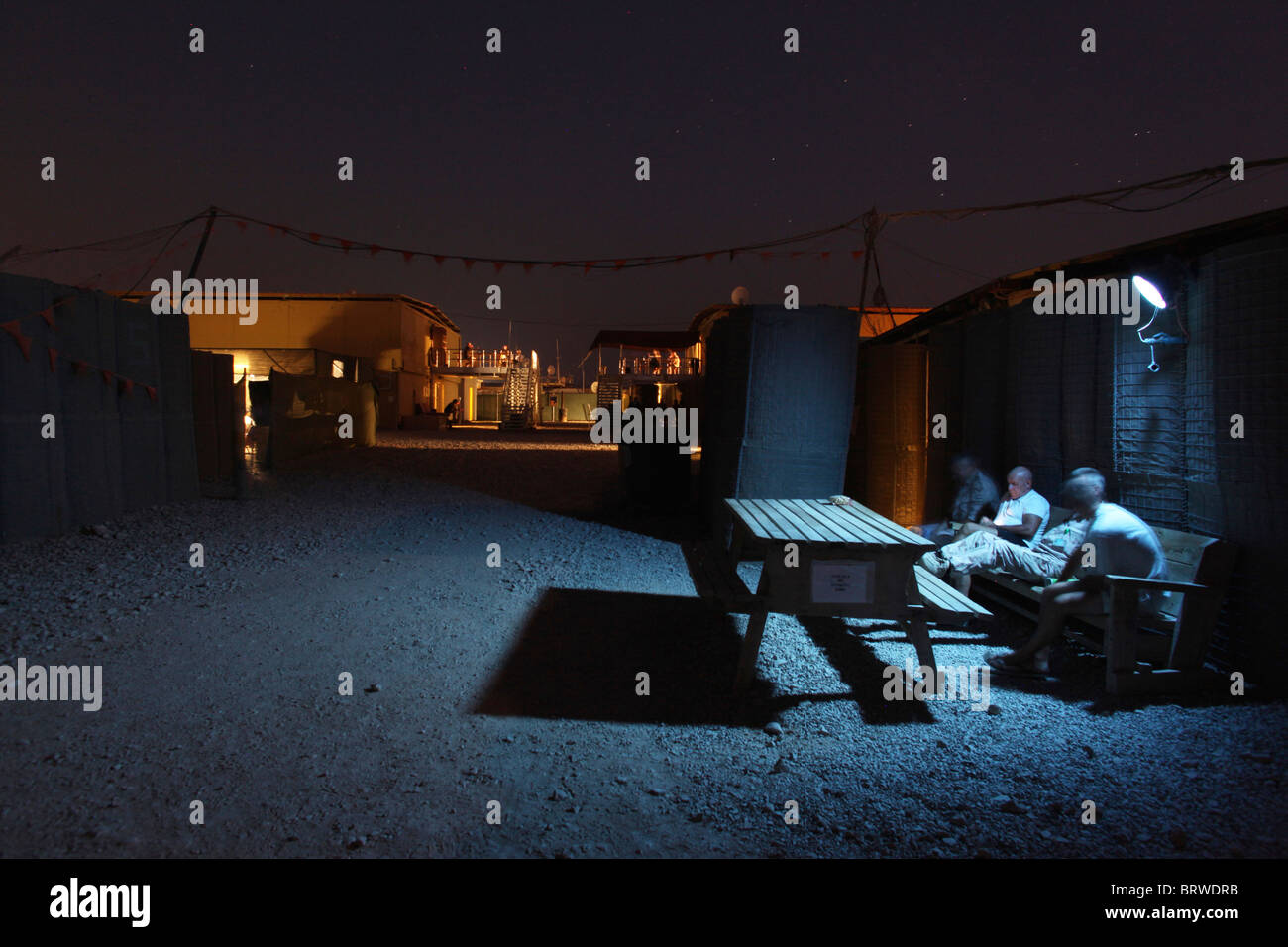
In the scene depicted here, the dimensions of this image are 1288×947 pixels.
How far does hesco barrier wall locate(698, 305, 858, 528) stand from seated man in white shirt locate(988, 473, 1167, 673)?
3.24 m

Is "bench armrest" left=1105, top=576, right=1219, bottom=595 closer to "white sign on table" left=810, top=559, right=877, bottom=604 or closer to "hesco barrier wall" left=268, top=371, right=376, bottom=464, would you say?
"white sign on table" left=810, top=559, right=877, bottom=604

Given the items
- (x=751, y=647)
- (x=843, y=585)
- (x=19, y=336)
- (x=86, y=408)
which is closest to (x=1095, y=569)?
(x=843, y=585)

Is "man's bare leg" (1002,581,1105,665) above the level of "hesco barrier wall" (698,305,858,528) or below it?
below

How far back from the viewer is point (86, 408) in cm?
770

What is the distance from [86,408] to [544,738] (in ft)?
25.0

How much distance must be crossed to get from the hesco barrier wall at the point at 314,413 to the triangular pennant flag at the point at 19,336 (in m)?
6.30

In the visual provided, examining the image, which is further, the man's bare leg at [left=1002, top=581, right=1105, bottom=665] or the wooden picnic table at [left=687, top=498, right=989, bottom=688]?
the man's bare leg at [left=1002, top=581, right=1105, bottom=665]

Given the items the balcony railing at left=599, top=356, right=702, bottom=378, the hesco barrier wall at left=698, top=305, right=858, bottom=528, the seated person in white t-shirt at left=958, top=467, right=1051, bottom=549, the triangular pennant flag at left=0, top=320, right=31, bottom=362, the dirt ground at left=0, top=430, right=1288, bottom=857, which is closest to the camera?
the dirt ground at left=0, top=430, right=1288, bottom=857

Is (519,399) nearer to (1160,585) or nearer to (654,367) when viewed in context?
(654,367)

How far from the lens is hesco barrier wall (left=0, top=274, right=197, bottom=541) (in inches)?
267

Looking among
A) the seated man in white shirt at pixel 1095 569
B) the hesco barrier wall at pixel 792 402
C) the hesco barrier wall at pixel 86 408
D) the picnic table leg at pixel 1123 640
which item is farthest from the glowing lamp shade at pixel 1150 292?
the hesco barrier wall at pixel 86 408

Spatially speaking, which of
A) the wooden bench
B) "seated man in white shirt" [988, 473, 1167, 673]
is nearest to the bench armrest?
the wooden bench
